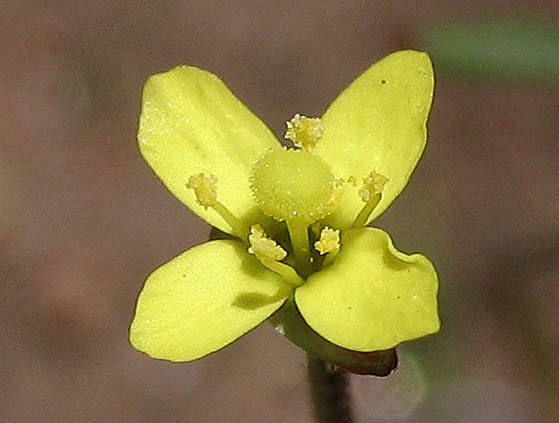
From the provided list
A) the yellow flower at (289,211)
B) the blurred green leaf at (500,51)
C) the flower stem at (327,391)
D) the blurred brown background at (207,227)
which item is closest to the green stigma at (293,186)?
the yellow flower at (289,211)

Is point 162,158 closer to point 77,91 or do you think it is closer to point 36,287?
point 36,287

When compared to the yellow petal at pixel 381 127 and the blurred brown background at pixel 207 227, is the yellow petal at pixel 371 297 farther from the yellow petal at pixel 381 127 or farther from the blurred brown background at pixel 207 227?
the blurred brown background at pixel 207 227

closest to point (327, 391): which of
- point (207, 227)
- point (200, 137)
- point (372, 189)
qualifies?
point (372, 189)

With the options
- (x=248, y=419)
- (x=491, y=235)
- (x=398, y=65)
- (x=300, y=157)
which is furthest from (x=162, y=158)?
(x=491, y=235)

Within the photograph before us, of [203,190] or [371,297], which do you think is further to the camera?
[203,190]

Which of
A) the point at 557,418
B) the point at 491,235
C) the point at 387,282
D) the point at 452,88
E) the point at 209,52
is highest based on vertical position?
the point at 387,282

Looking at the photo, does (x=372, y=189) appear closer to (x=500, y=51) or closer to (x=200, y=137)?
(x=200, y=137)
